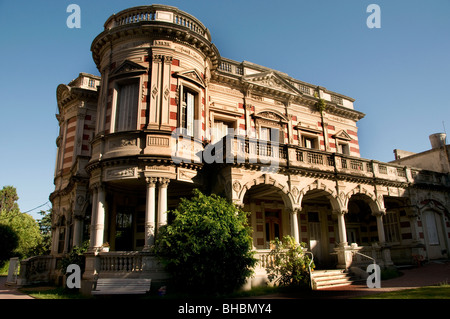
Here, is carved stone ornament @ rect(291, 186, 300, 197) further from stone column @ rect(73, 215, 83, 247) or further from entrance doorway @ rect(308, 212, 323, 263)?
stone column @ rect(73, 215, 83, 247)

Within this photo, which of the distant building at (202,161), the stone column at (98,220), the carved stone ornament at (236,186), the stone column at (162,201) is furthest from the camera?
the distant building at (202,161)

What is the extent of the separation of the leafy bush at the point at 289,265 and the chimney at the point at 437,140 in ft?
62.7

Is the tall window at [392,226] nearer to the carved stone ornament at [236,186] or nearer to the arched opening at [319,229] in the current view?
the arched opening at [319,229]

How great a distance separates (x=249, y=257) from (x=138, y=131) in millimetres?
7420

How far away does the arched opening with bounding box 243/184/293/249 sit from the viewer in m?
18.4

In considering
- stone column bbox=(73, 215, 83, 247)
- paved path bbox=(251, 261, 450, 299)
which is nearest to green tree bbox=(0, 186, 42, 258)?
stone column bbox=(73, 215, 83, 247)

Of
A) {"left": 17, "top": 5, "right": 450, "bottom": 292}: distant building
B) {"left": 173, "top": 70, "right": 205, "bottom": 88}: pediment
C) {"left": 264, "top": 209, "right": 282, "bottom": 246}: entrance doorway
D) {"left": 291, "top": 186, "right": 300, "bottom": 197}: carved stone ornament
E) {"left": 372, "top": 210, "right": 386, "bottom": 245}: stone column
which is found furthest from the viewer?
{"left": 264, "top": 209, "right": 282, "bottom": 246}: entrance doorway

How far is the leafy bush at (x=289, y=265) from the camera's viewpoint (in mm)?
13812

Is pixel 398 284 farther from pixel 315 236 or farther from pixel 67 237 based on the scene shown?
pixel 67 237

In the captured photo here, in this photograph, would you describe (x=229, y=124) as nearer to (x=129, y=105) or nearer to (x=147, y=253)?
(x=129, y=105)

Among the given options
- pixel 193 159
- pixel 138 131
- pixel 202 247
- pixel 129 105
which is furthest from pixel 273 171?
pixel 129 105

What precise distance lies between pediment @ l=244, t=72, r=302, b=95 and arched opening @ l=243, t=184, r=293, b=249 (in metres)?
7.00

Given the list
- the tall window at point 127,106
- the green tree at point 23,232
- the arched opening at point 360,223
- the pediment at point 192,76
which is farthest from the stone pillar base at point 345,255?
the green tree at point 23,232

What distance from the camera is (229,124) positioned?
19750mm
